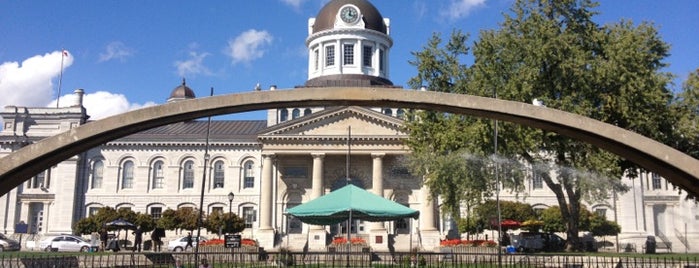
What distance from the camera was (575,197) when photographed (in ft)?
108

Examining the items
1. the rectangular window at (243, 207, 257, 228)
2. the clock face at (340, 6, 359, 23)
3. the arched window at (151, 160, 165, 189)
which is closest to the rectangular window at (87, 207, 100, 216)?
the arched window at (151, 160, 165, 189)

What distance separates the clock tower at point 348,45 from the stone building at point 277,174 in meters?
0.15

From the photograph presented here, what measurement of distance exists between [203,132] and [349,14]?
1922 centimetres

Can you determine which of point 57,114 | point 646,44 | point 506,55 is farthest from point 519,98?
point 57,114

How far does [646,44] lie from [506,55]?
6.93m

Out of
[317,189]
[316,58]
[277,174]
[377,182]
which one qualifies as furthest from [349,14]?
[317,189]

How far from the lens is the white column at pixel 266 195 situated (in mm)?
55875

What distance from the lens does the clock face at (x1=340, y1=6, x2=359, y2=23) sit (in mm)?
69113

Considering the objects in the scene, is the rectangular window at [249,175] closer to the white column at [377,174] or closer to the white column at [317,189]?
the white column at [317,189]

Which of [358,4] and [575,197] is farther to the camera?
[358,4]

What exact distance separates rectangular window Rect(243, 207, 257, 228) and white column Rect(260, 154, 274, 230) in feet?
19.8

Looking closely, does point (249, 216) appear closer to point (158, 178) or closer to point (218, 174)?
point (218, 174)

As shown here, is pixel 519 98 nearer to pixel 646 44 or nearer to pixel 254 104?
pixel 646 44

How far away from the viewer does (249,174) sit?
6328 centimetres
